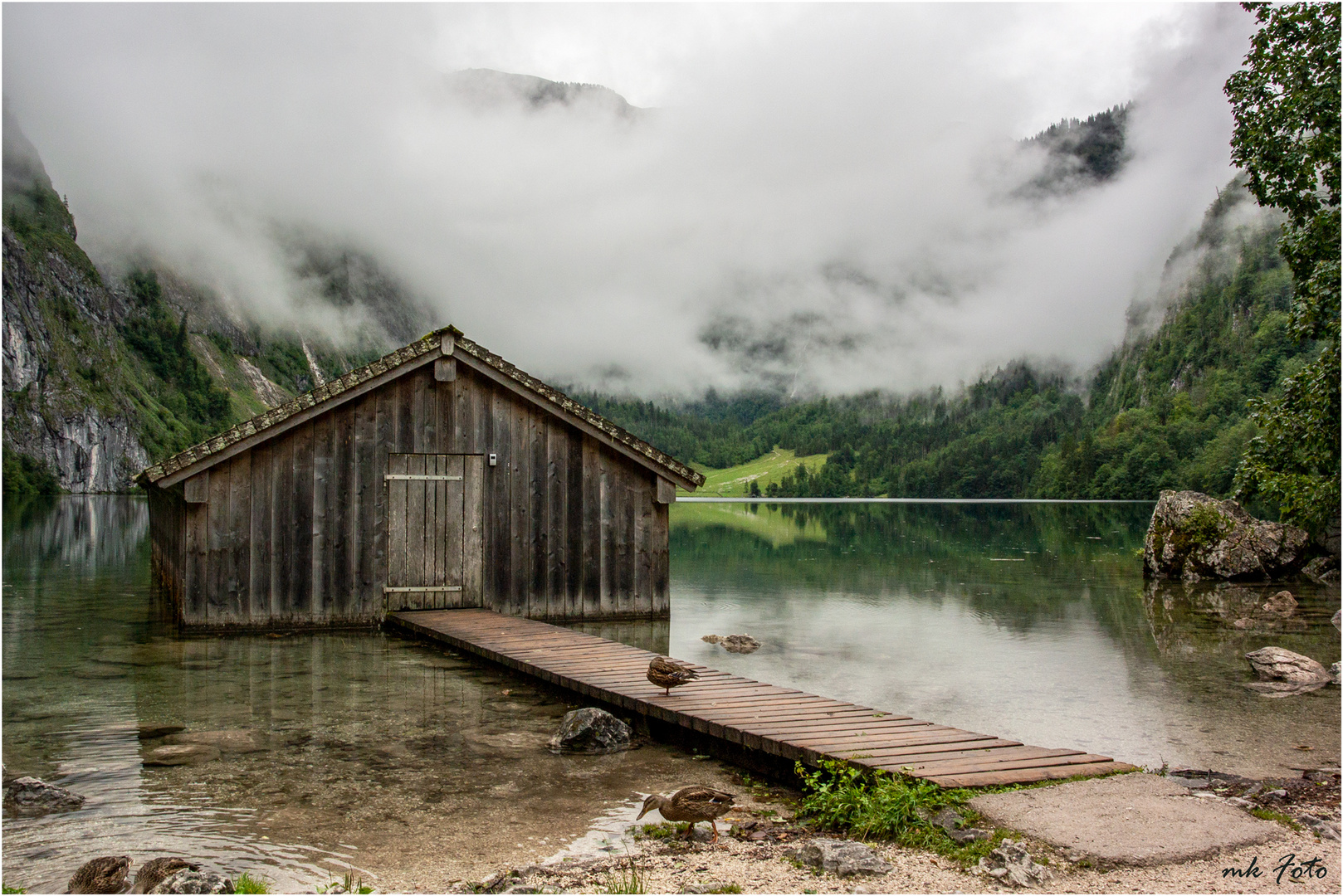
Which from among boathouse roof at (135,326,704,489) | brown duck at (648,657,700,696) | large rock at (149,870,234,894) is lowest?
large rock at (149,870,234,894)

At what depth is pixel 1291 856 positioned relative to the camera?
611 centimetres

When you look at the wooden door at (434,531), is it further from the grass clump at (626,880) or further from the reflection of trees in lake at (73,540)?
the reflection of trees in lake at (73,540)

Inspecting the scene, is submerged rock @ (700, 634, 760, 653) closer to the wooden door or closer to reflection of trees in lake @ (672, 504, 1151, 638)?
the wooden door

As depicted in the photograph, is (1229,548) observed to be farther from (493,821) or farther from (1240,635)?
(493,821)

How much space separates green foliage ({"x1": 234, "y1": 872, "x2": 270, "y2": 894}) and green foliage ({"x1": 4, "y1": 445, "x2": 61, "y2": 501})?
503 feet

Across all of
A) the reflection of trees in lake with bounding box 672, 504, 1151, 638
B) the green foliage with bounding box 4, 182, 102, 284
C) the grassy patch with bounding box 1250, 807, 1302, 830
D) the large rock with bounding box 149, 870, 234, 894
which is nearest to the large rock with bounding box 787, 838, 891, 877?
the grassy patch with bounding box 1250, 807, 1302, 830

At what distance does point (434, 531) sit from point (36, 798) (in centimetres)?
1000

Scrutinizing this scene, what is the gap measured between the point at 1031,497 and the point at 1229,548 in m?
152

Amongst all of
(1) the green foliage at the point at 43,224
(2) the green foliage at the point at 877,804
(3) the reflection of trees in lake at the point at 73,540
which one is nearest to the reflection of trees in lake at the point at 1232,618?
→ (2) the green foliage at the point at 877,804

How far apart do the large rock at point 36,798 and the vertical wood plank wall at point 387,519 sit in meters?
8.53

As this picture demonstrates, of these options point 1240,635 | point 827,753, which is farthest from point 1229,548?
point 827,753

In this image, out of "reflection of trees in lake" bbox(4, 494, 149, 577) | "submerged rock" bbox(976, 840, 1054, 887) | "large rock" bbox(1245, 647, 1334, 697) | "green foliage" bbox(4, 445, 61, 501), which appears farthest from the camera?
"green foliage" bbox(4, 445, 61, 501)

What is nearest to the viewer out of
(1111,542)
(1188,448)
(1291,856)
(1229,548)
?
(1291,856)

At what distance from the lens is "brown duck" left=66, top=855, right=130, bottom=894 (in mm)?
6035
